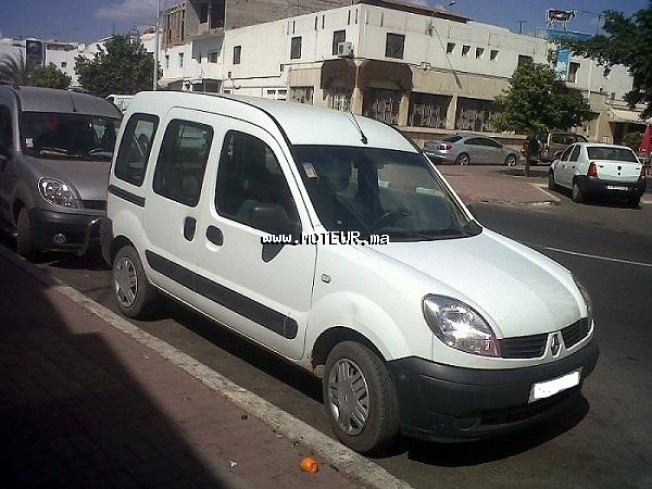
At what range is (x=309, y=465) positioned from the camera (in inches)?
144

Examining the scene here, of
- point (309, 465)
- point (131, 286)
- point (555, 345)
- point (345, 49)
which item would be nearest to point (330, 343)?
point (309, 465)

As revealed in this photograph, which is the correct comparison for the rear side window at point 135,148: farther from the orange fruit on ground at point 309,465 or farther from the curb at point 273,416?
the orange fruit on ground at point 309,465

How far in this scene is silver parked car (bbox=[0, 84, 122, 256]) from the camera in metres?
7.51

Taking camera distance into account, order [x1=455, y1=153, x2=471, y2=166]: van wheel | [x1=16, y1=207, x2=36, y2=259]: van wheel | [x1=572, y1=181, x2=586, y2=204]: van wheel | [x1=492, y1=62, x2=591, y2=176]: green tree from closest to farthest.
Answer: [x1=16, y1=207, x2=36, y2=259]: van wheel < [x1=572, y1=181, x2=586, y2=204]: van wheel < [x1=492, y1=62, x2=591, y2=176]: green tree < [x1=455, y1=153, x2=471, y2=166]: van wheel

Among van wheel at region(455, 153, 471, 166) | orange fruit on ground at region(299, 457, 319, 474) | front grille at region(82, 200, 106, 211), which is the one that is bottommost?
van wheel at region(455, 153, 471, 166)

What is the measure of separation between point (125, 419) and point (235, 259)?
126 centimetres

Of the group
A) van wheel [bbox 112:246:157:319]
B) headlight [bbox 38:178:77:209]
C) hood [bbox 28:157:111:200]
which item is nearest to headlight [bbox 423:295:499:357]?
van wheel [bbox 112:246:157:319]

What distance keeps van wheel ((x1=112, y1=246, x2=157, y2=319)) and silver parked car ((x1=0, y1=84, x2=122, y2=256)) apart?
146 centimetres

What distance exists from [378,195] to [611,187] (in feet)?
53.0

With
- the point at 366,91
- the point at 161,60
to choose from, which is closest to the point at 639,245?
the point at 366,91

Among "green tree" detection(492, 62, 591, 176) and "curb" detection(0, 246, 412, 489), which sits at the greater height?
"green tree" detection(492, 62, 591, 176)

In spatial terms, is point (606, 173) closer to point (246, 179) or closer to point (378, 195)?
point (378, 195)

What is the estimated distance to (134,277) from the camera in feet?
20.0

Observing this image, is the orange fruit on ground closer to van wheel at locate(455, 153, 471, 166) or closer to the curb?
the curb
